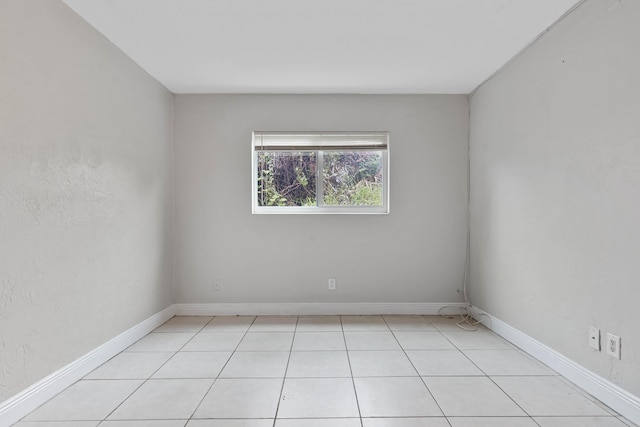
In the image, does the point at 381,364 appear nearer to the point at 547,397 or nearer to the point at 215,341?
the point at 547,397

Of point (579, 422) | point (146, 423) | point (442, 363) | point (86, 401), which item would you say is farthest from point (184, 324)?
point (579, 422)

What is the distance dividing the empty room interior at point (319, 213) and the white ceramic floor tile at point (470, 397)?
21 mm

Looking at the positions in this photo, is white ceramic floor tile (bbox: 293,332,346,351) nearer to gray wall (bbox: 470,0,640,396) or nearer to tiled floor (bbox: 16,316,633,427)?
tiled floor (bbox: 16,316,633,427)

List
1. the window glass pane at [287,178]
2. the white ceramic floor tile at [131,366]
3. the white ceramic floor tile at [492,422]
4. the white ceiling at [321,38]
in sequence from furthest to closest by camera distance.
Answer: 1. the window glass pane at [287,178]
2. the white ceramic floor tile at [131,366]
3. the white ceiling at [321,38]
4. the white ceramic floor tile at [492,422]

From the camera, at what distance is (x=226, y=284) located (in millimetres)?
3586

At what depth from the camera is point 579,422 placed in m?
1.74

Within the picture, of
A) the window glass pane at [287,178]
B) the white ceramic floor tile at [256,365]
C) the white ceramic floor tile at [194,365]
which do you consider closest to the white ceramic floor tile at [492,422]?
the white ceramic floor tile at [256,365]

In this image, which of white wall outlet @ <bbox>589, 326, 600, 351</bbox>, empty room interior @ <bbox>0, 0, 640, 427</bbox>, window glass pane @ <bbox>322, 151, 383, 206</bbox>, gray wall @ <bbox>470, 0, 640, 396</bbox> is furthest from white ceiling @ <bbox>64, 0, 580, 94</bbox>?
white wall outlet @ <bbox>589, 326, 600, 351</bbox>

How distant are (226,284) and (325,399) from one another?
1.91 meters

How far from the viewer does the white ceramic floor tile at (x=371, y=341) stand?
107 inches

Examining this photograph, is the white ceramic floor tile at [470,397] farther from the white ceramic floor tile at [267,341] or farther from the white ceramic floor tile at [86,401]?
the white ceramic floor tile at [86,401]

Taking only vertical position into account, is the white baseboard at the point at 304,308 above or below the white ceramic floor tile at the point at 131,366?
above

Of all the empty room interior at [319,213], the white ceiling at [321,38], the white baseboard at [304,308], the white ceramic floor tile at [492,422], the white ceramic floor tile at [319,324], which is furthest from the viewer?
the white baseboard at [304,308]

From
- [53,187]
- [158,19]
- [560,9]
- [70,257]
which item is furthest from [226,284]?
[560,9]
